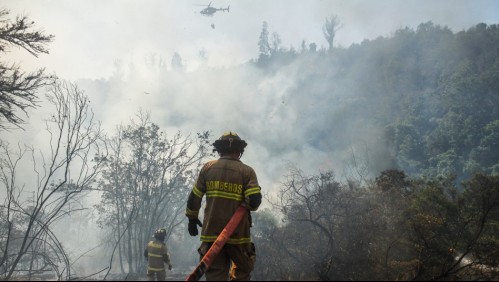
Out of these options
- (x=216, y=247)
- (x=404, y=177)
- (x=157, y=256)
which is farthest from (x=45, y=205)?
(x=216, y=247)

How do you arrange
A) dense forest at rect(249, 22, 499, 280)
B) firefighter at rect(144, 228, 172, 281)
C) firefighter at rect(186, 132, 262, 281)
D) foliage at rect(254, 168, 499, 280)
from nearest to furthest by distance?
firefighter at rect(186, 132, 262, 281) < foliage at rect(254, 168, 499, 280) < dense forest at rect(249, 22, 499, 280) < firefighter at rect(144, 228, 172, 281)

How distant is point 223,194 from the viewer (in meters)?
3.61

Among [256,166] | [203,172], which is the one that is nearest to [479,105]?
[256,166]

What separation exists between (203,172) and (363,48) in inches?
3218

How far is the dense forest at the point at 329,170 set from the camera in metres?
7.68

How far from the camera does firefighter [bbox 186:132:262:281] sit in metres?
3.47

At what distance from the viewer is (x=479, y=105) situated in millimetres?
40031

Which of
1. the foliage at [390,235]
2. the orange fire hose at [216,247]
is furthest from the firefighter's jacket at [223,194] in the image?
the foliage at [390,235]

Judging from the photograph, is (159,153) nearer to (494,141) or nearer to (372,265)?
(372,265)

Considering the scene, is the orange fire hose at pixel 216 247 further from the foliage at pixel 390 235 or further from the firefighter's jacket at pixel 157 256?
the firefighter's jacket at pixel 157 256

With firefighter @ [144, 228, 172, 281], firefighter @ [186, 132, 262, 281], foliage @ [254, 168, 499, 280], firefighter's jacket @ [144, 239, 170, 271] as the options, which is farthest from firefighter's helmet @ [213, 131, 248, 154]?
firefighter's jacket @ [144, 239, 170, 271]

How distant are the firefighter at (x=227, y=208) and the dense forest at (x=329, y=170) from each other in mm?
893

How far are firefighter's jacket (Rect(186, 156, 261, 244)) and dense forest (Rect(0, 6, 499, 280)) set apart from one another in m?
1.10

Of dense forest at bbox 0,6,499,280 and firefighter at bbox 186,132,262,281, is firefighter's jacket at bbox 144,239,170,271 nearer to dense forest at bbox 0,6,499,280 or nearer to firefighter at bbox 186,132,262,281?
dense forest at bbox 0,6,499,280
